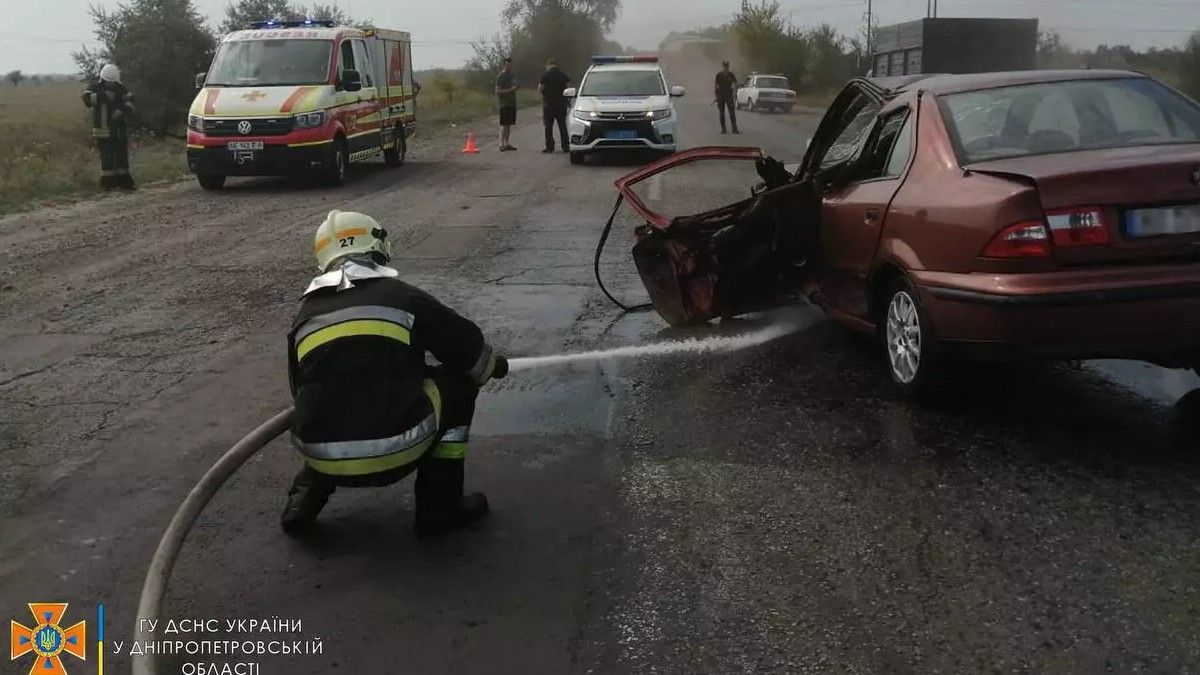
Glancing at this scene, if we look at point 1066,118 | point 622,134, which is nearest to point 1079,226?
point 1066,118

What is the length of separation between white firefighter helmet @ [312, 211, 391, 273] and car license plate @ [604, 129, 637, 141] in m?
15.7

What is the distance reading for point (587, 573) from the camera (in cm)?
364

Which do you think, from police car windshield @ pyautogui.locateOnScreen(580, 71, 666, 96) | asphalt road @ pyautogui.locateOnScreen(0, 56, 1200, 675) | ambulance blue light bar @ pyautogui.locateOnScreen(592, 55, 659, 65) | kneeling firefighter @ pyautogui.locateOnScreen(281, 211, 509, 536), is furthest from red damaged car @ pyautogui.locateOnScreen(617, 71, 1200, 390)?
ambulance blue light bar @ pyautogui.locateOnScreen(592, 55, 659, 65)

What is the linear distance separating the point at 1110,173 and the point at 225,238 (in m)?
8.94

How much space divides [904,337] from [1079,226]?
108 cm

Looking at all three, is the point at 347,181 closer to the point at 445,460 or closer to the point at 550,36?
the point at 445,460

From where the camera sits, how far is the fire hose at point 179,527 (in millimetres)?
3205

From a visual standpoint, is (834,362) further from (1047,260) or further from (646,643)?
(646,643)

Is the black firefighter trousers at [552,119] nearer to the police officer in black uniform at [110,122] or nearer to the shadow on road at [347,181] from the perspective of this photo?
the shadow on road at [347,181]

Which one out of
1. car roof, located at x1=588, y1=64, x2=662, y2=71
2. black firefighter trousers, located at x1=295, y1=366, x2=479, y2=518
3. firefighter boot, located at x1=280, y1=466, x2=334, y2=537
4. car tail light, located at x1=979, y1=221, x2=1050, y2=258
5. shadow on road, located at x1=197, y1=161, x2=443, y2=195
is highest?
car roof, located at x1=588, y1=64, x2=662, y2=71

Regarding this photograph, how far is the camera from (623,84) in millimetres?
20609

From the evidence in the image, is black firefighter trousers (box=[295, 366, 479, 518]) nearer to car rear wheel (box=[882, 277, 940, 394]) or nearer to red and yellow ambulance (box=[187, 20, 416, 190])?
car rear wheel (box=[882, 277, 940, 394])

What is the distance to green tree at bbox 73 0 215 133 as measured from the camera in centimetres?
3734

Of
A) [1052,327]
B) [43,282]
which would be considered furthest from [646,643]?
[43,282]
